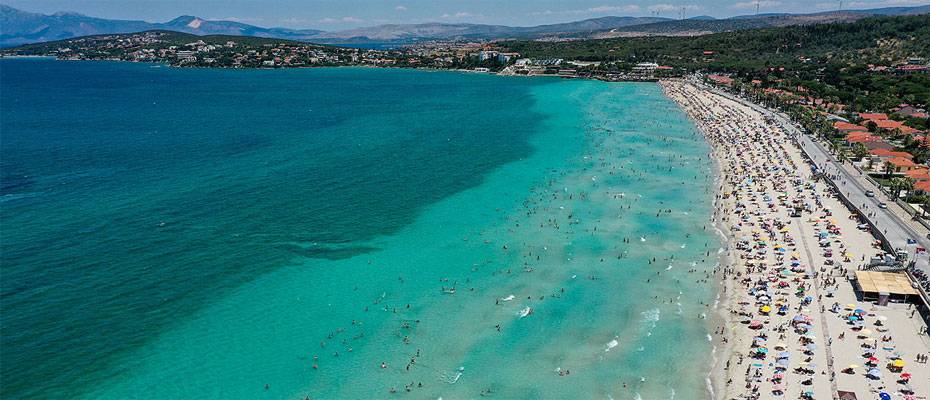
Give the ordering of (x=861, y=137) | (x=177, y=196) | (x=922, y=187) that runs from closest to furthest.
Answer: (x=922, y=187)
(x=177, y=196)
(x=861, y=137)

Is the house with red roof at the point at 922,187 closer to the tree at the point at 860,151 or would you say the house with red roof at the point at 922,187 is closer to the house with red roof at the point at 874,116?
the tree at the point at 860,151

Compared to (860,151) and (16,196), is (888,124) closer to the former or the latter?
(860,151)

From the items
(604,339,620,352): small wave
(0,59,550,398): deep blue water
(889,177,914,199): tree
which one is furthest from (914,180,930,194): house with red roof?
(0,59,550,398): deep blue water

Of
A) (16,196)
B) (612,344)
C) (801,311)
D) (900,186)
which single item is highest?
(16,196)

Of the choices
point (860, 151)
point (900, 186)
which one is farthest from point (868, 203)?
point (860, 151)

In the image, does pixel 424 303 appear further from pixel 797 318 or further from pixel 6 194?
pixel 6 194
